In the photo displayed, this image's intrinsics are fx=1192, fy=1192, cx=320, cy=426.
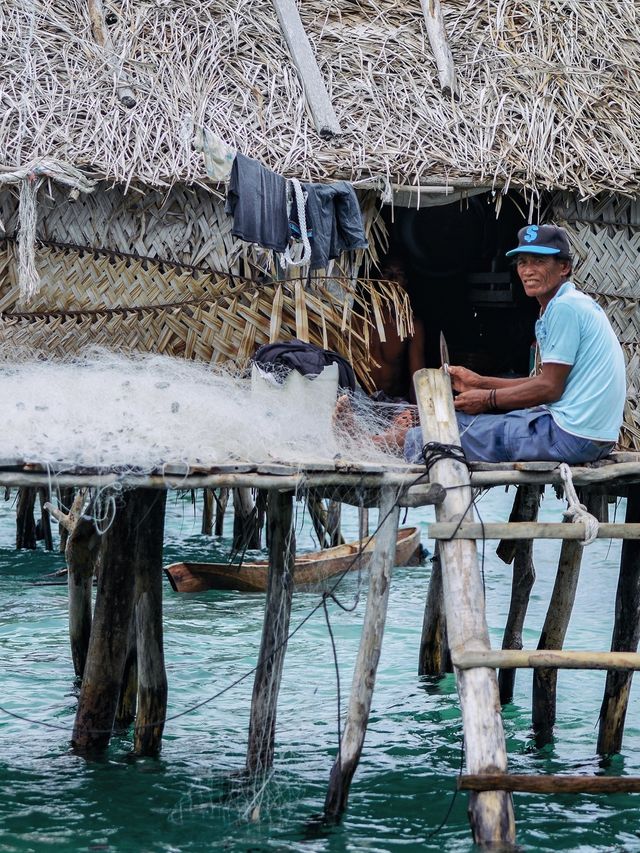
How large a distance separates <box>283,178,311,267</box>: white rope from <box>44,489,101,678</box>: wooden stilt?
1.79 m

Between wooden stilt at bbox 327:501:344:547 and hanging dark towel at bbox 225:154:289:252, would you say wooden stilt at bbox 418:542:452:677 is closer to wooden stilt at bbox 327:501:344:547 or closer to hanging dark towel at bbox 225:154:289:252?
hanging dark towel at bbox 225:154:289:252

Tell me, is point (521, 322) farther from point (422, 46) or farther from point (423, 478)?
point (423, 478)

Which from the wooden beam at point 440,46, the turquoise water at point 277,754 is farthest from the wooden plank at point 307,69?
the turquoise water at point 277,754

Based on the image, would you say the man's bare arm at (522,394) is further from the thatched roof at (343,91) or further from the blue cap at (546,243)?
the thatched roof at (343,91)

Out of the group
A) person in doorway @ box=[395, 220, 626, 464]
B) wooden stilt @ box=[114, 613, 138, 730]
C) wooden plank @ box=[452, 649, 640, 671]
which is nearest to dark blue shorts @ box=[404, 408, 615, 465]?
person in doorway @ box=[395, 220, 626, 464]

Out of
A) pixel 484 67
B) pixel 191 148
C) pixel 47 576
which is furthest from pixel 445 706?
pixel 47 576

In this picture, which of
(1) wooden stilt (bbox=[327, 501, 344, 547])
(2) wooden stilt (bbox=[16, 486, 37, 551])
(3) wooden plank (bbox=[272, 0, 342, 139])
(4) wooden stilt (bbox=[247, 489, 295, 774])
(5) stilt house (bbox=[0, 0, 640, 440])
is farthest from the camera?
(2) wooden stilt (bbox=[16, 486, 37, 551])

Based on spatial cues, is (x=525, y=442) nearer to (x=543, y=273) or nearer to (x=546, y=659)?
(x=543, y=273)

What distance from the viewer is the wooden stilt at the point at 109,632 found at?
237 inches

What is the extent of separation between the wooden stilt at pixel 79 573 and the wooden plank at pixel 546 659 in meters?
2.88

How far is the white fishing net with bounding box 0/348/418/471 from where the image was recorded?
4703 mm

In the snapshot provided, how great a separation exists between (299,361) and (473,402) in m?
1.16

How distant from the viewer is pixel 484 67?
8555 millimetres

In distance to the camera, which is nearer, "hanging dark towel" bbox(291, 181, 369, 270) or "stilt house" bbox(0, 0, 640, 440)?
A: "hanging dark towel" bbox(291, 181, 369, 270)
